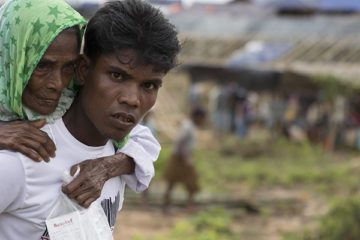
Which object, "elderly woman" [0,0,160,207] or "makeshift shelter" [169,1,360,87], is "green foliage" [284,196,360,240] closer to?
"elderly woman" [0,0,160,207]

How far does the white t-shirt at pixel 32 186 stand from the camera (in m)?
1.21

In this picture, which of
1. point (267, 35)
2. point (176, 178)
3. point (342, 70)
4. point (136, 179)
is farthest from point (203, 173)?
point (136, 179)

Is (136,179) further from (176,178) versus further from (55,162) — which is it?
(176,178)

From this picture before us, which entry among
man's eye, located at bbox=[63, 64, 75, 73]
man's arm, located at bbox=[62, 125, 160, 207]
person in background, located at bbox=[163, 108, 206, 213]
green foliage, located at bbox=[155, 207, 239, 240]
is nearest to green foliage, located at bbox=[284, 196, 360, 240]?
green foliage, located at bbox=[155, 207, 239, 240]

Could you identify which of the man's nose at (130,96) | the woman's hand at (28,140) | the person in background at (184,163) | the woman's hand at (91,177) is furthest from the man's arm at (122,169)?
the person in background at (184,163)

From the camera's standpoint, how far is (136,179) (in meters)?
1.62

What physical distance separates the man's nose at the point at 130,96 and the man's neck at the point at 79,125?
14 centimetres

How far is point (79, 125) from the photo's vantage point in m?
1.43

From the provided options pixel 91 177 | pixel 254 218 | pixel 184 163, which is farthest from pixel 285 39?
pixel 91 177

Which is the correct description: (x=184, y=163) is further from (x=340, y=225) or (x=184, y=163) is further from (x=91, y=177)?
(x=91, y=177)

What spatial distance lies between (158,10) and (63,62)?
315 millimetres

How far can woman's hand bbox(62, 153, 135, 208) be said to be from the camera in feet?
4.37

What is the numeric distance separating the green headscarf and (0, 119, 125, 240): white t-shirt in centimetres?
15

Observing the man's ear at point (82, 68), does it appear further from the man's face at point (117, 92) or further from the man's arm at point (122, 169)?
the man's arm at point (122, 169)
